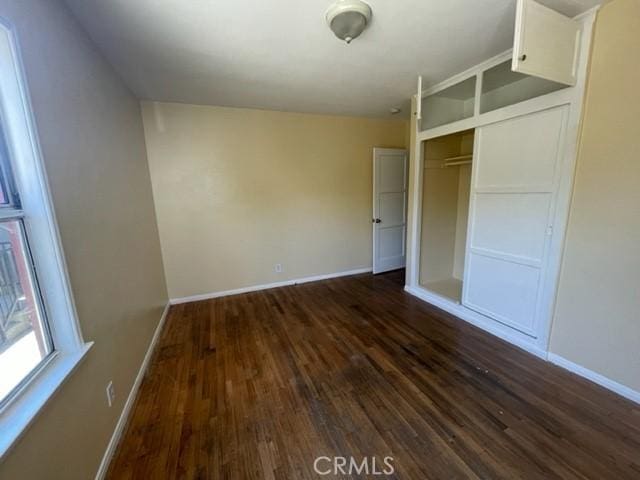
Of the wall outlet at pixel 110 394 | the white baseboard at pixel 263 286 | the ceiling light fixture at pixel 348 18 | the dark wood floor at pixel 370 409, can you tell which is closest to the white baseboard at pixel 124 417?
the dark wood floor at pixel 370 409

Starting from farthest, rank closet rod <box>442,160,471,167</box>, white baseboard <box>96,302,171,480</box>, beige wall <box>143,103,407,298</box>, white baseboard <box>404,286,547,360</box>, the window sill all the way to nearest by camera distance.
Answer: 1. closet rod <box>442,160,471,167</box>
2. beige wall <box>143,103,407,298</box>
3. white baseboard <box>404,286,547,360</box>
4. white baseboard <box>96,302,171,480</box>
5. the window sill

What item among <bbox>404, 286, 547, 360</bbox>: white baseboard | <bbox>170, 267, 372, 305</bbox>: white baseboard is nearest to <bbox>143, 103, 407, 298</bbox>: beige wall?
<bbox>170, 267, 372, 305</bbox>: white baseboard

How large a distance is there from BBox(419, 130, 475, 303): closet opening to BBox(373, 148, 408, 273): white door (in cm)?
82

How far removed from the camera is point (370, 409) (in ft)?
5.72

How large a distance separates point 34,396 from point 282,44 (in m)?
2.50

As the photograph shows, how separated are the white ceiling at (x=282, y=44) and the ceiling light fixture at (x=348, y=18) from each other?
61 mm

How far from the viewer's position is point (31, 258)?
1.15 metres

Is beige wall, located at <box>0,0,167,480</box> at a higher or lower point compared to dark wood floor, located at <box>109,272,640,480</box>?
→ higher

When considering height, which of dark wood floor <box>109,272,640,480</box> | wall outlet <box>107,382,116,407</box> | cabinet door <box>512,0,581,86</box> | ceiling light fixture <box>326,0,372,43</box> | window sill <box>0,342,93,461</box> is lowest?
dark wood floor <box>109,272,640,480</box>

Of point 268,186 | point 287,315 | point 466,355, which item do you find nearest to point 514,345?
point 466,355

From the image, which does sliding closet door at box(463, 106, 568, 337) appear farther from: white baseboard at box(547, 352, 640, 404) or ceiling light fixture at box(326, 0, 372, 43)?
ceiling light fixture at box(326, 0, 372, 43)

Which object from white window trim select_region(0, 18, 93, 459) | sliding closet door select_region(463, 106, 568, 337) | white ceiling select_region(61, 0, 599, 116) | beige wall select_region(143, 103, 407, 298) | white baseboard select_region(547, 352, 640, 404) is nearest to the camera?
white window trim select_region(0, 18, 93, 459)

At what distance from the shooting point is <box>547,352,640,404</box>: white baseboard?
1.75 metres

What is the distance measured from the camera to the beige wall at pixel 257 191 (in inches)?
130
